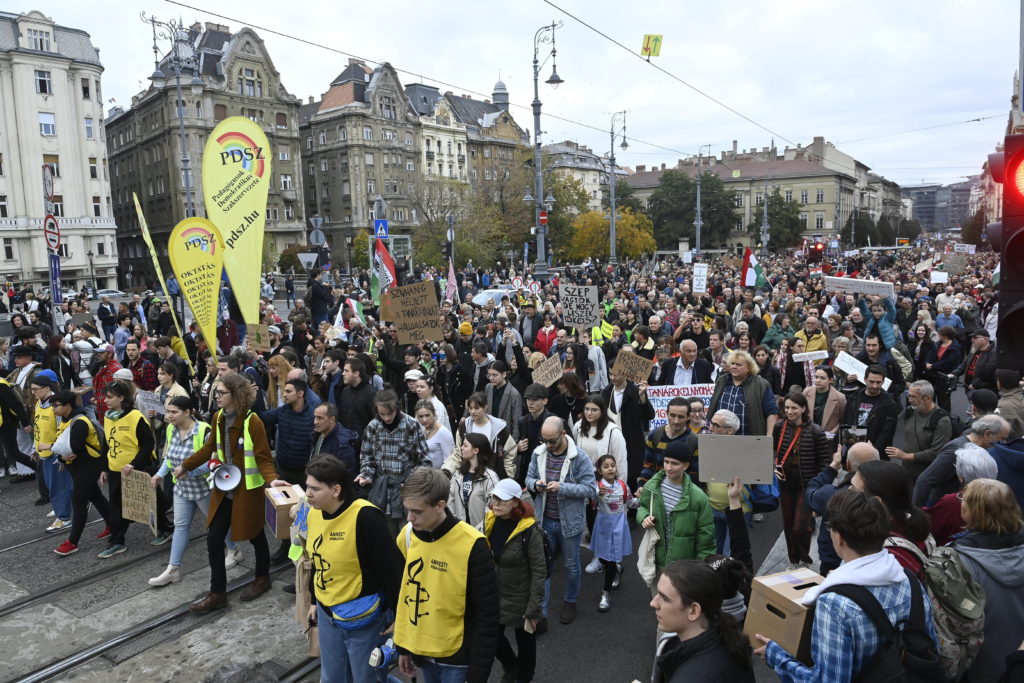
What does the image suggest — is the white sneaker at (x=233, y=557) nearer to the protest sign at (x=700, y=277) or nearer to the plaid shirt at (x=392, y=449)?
the plaid shirt at (x=392, y=449)

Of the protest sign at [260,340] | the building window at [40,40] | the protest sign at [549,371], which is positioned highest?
the building window at [40,40]

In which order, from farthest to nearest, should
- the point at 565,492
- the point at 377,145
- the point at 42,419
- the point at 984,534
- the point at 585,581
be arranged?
the point at 377,145 → the point at 42,419 → the point at 585,581 → the point at 565,492 → the point at 984,534

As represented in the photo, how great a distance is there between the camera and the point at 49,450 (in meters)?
7.56

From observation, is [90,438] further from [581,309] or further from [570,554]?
[581,309]

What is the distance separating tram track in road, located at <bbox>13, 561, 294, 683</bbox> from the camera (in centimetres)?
509

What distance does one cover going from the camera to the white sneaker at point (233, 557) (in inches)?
266

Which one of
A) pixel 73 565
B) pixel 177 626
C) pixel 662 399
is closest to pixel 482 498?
pixel 177 626

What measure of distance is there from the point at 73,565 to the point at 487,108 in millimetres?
95040

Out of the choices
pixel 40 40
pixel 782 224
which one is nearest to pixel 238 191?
pixel 40 40

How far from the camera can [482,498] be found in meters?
5.39

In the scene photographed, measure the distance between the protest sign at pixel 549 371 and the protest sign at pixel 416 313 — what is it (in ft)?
5.54

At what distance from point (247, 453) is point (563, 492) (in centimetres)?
263

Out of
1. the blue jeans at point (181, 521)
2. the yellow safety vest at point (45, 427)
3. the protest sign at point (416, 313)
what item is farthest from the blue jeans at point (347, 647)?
the protest sign at point (416, 313)

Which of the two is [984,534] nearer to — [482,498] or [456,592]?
[456,592]
